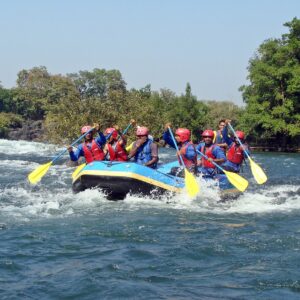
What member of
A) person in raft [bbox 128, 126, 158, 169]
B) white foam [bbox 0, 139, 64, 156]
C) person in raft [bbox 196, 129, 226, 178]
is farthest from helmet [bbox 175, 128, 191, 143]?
white foam [bbox 0, 139, 64, 156]

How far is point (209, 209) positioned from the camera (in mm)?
10297

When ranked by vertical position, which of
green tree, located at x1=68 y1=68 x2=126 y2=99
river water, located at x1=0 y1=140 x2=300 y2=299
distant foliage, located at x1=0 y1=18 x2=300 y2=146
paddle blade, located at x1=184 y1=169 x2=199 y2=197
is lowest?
river water, located at x1=0 y1=140 x2=300 y2=299

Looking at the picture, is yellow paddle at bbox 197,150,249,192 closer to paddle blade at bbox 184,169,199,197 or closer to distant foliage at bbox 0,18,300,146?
paddle blade at bbox 184,169,199,197

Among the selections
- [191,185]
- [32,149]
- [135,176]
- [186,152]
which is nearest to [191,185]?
[191,185]

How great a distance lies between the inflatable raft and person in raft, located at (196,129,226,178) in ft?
3.32

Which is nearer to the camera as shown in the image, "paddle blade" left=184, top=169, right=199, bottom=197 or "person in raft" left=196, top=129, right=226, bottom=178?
"paddle blade" left=184, top=169, right=199, bottom=197

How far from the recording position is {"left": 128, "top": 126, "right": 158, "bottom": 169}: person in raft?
1176 cm

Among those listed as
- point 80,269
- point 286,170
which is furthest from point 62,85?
point 80,269

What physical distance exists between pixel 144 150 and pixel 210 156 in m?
1.48

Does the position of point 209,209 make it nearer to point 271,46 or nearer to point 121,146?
point 121,146

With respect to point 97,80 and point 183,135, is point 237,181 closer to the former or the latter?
point 183,135

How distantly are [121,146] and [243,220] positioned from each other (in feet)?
12.8

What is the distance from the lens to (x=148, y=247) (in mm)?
7266

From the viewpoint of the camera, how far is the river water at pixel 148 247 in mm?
5699
